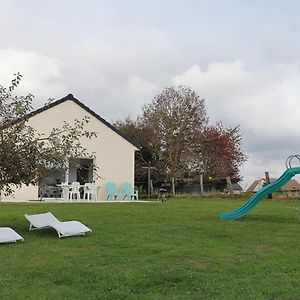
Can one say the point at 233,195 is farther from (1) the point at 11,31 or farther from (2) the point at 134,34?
(1) the point at 11,31

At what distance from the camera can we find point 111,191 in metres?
27.8

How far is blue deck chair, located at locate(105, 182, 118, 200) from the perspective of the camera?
27875mm

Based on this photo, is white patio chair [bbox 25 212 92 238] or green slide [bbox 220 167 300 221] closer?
white patio chair [bbox 25 212 92 238]

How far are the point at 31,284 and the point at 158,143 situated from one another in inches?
1250

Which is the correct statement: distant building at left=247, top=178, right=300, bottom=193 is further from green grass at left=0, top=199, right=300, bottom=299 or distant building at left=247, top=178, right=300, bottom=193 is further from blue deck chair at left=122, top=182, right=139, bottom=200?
green grass at left=0, top=199, right=300, bottom=299

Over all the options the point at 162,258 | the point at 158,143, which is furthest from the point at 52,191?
the point at 162,258

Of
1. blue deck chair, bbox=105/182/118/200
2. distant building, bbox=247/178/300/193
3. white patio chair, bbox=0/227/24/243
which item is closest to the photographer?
white patio chair, bbox=0/227/24/243

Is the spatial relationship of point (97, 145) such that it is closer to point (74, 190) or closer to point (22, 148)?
point (74, 190)

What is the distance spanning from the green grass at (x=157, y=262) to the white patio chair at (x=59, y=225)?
0.22 m

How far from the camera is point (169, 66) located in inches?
959

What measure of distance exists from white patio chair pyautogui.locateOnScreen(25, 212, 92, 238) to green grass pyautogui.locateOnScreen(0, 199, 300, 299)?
22cm

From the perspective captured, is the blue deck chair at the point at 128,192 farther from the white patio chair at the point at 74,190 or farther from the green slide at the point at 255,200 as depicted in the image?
the green slide at the point at 255,200

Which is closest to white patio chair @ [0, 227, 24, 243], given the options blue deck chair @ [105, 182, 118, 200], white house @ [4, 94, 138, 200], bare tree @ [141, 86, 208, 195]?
white house @ [4, 94, 138, 200]

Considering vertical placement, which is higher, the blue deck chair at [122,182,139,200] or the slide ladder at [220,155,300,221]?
the blue deck chair at [122,182,139,200]
